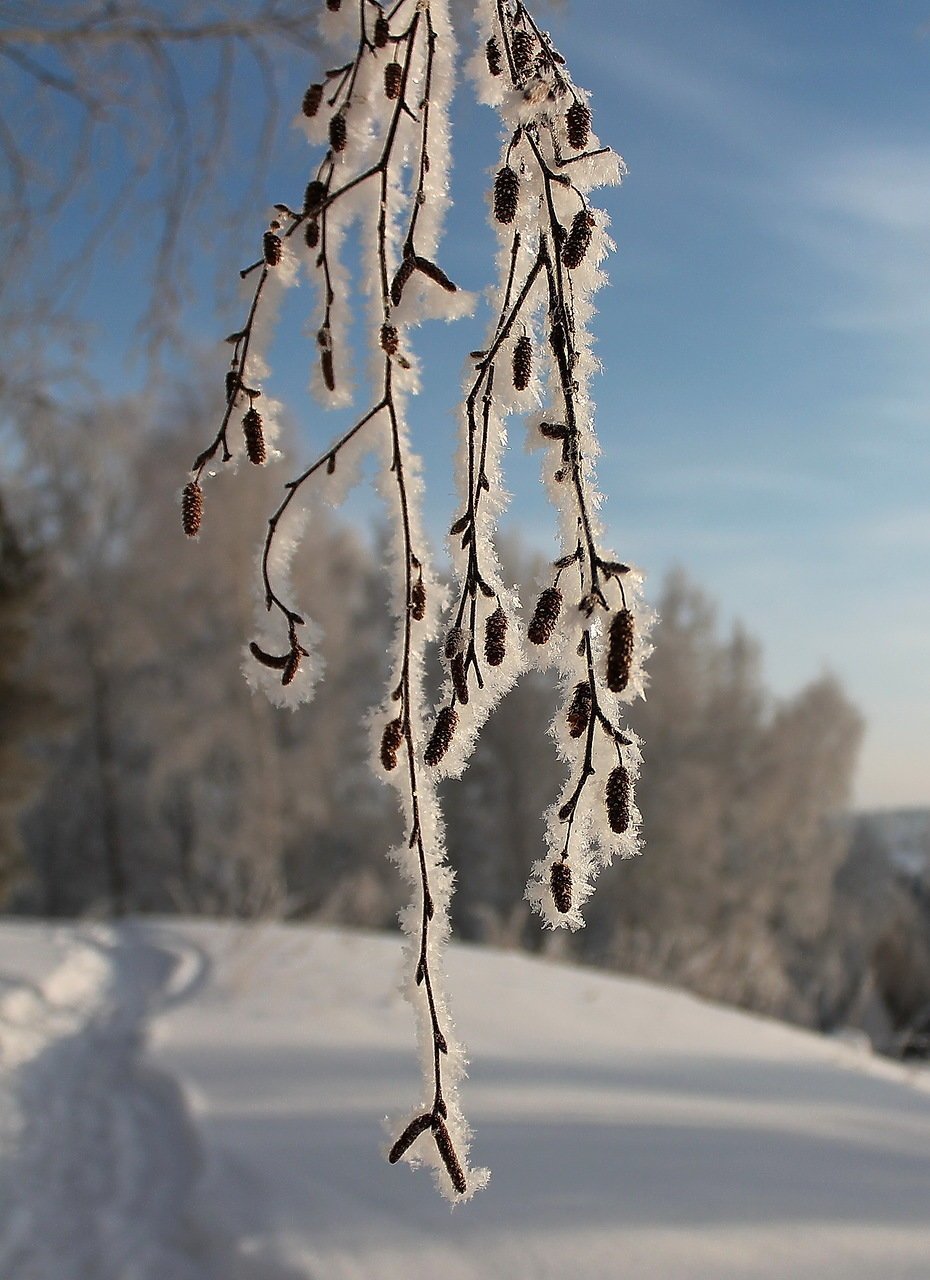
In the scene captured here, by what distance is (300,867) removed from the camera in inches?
599

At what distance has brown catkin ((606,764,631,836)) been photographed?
78 cm

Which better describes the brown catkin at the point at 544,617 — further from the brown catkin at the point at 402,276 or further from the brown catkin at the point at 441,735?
the brown catkin at the point at 402,276

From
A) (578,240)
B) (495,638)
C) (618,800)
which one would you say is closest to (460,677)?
(495,638)

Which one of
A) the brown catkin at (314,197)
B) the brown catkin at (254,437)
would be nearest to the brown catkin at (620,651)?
the brown catkin at (254,437)

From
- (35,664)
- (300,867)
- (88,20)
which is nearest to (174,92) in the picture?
(88,20)

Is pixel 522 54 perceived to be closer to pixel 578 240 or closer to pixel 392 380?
pixel 578 240

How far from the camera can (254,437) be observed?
854 millimetres

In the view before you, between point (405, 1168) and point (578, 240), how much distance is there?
1.97 metres

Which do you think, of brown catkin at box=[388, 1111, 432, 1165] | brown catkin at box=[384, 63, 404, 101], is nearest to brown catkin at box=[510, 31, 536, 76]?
brown catkin at box=[384, 63, 404, 101]

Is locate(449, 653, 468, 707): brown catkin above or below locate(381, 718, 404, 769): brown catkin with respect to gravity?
above

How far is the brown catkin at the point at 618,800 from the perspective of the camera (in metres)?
0.78

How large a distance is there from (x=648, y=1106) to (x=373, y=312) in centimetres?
241

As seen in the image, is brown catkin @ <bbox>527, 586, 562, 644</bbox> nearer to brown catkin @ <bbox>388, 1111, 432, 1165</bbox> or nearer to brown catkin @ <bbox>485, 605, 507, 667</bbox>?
brown catkin @ <bbox>485, 605, 507, 667</bbox>

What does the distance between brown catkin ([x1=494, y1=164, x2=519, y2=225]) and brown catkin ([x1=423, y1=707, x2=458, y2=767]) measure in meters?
0.42
